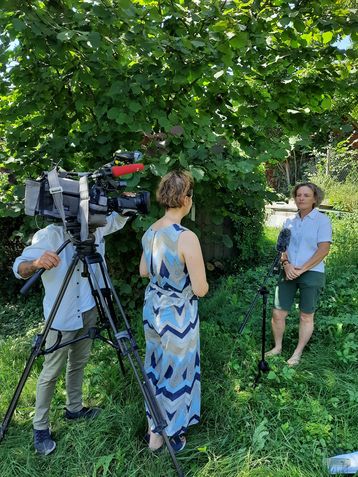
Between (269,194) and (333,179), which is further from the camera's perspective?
(333,179)

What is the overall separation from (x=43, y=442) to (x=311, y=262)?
2264 mm

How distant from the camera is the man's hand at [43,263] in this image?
6.71ft

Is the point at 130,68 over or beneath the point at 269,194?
over

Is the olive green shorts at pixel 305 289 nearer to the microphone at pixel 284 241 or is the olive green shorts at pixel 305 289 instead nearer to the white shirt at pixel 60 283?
the microphone at pixel 284 241

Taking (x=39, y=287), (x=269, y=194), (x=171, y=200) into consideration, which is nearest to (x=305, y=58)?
(x=269, y=194)

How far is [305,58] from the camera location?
3287 millimetres

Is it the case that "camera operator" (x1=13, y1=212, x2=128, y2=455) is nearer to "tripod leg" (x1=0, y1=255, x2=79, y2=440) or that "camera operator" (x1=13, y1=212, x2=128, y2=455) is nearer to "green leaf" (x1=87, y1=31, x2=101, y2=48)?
"tripod leg" (x1=0, y1=255, x2=79, y2=440)

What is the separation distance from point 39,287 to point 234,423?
3.71 m

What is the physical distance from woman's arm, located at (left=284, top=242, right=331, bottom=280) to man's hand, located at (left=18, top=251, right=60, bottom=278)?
1909mm

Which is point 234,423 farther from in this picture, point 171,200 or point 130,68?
point 130,68

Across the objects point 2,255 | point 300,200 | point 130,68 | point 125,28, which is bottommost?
point 2,255

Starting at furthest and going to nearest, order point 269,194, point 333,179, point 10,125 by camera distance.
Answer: point 333,179 < point 10,125 < point 269,194

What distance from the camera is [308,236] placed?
3213 mm

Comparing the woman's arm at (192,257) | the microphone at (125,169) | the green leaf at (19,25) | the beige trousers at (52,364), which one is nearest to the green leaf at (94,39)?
the green leaf at (19,25)
